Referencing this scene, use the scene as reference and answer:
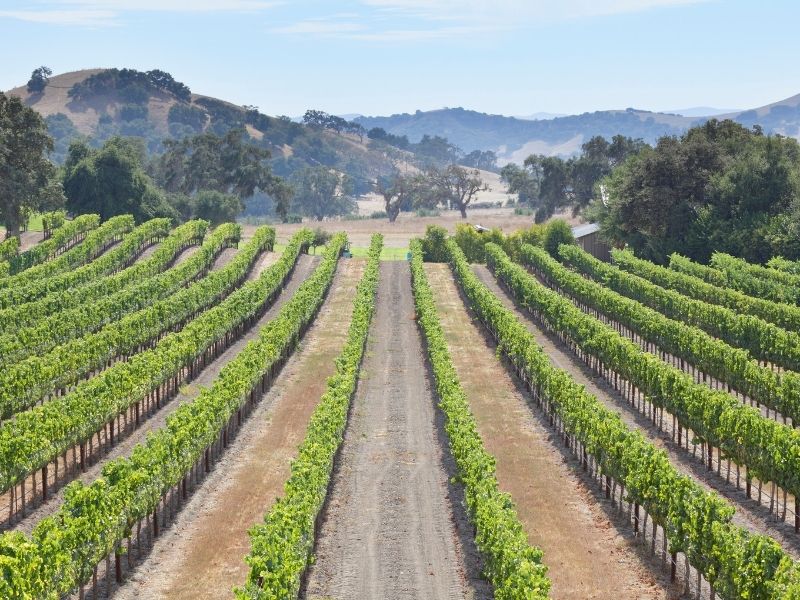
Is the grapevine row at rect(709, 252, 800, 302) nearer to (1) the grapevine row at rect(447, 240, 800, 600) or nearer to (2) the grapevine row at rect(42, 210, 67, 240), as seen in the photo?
(1) the grapevine row at rect(447, 240, 800, 600)

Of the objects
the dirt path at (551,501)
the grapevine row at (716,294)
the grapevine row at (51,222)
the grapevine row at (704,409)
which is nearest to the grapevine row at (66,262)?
the grapevine row at (51,222)

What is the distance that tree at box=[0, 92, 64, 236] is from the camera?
11962 centimetres

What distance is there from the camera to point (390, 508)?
4703cm

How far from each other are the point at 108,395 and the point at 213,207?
4874 inches

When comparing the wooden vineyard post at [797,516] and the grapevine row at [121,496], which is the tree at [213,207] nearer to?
the grapevine row at [121,496]

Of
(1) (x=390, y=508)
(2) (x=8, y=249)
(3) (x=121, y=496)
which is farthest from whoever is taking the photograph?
(2) (x=8, y=249)

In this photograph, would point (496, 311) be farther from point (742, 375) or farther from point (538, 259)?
point (538, 259)

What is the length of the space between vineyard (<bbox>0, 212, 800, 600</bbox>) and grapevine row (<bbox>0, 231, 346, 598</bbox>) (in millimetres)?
109

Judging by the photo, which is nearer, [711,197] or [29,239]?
[711,197]

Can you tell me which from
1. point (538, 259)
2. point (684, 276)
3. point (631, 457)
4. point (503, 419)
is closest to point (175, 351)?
point (503, 419)

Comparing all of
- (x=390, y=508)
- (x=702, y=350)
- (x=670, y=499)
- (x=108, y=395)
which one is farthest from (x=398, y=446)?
(x=702, y=350)

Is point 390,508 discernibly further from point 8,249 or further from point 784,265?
point 8,249

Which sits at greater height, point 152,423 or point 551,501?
point 152,423

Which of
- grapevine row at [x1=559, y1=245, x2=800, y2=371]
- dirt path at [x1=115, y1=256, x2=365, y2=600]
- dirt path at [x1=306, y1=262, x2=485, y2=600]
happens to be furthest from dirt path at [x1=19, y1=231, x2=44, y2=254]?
grapevine row at [x1=559, y1=245, x2=800, y2=371]
